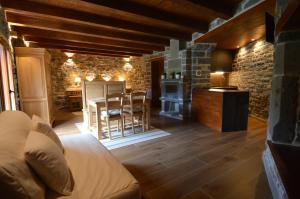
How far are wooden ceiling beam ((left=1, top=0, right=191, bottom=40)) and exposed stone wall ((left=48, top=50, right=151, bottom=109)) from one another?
3324mm

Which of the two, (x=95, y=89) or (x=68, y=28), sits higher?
(x=68, y=28)

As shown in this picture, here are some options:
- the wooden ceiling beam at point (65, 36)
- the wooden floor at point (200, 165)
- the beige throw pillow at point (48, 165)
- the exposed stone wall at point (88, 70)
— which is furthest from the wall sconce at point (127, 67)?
the beige throw pillow at point (48, 165)

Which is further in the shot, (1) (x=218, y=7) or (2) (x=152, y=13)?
(2) (x=152, y=13)

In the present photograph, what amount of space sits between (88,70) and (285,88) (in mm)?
7234

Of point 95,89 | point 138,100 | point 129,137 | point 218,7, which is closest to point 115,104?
point 138,100

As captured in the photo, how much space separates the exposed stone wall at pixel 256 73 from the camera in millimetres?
4664

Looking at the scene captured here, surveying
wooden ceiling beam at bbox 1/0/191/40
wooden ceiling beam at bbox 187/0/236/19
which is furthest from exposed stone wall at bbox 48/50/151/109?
wooden ceiling beam at bbox 187/0/236/19

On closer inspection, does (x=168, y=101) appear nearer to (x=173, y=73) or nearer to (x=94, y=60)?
(x=173, y=73)

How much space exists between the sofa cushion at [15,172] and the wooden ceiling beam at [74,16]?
243 centimetres

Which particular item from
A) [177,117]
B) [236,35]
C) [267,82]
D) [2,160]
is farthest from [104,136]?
[267,82]

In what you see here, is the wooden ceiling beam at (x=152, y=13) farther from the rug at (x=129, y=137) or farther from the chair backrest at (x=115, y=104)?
the rug at (x=129, y=137)

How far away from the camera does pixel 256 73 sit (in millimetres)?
5133

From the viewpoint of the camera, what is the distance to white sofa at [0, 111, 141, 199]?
3.08 feet

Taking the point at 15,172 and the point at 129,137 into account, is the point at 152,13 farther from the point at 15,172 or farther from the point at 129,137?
the point at 15,172
